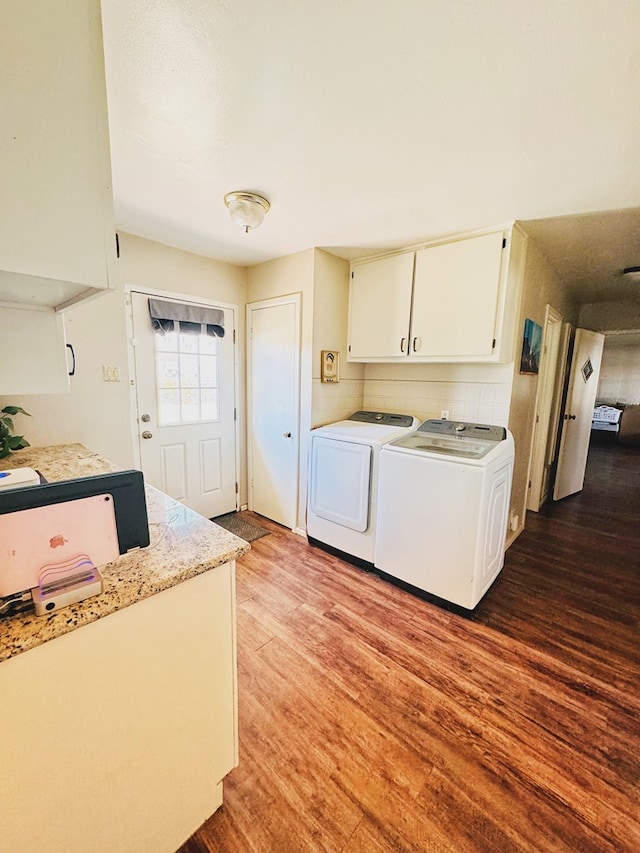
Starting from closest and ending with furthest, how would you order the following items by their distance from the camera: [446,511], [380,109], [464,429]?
[380,109], [446,511], [464,429]

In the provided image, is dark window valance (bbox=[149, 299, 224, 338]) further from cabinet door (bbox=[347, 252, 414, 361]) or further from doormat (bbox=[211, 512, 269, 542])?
doormat (bbox=[211, 512, 269, 542])

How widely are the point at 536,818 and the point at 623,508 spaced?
153 inches

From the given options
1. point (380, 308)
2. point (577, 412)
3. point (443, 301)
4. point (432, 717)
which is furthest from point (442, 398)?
point (577, 412)

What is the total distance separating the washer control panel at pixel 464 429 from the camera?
231 centimetres

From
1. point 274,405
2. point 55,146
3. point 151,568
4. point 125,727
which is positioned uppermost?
point 55,146

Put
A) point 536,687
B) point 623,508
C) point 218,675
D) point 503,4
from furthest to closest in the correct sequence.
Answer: point 623,508, point 536,687, point 218,675, point 503,4

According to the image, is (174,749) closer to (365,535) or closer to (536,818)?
(536,818)

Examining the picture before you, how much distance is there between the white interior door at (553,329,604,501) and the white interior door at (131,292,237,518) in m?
3.74

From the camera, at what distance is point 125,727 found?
2.76 feet

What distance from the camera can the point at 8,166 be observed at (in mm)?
639

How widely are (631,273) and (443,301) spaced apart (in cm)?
210

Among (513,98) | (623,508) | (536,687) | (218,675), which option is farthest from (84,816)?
(623,508)

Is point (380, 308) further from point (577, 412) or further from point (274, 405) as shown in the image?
point (577, 412)

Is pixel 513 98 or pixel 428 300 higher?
pixel 513 98
